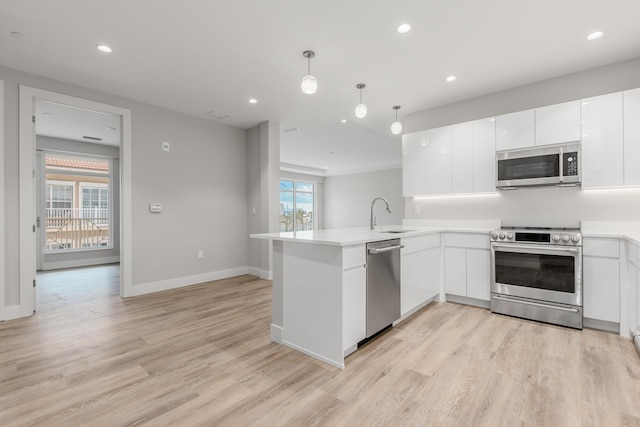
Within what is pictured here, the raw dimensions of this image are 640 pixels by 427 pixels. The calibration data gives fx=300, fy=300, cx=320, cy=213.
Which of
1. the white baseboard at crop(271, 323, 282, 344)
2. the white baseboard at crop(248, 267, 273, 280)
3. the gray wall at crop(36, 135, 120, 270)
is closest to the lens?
the white baseboard at crop(271, 323, 282, 344)

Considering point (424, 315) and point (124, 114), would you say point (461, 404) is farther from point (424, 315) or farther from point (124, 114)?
point (124, 114)

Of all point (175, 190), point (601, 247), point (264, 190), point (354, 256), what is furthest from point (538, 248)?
point (175, 190)

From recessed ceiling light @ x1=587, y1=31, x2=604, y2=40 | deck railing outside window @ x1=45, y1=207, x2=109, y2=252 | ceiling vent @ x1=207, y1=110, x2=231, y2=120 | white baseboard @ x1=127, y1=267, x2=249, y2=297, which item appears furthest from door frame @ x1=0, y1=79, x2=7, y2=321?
recessed ceiling light @ x1=587, y1=31, x2=604, y2=40

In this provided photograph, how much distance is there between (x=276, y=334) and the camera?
253cm

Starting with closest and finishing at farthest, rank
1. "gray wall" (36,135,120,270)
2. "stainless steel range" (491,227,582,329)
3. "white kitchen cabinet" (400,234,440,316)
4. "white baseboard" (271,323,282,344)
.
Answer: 1. "white baseboard" (271,323,282,344)
2. "stainless steel range" (491,227,582,329)
3. "white kitchen cabinet" (400,234,440,316)
4. "gray wall" (36,135,120,270)

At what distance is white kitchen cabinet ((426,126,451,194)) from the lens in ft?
12.8

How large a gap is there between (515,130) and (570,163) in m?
0.64

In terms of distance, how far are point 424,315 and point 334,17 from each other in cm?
292

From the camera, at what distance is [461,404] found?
1.71 meters

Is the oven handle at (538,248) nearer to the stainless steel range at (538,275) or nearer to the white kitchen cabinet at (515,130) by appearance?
the stainless steel range at (538,275)

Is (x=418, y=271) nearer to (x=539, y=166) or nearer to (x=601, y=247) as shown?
→ (x=601, y=247)

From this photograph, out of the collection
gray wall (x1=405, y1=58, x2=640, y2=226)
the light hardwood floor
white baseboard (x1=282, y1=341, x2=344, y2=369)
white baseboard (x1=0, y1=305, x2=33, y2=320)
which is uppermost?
gray wall (x1=405, y1=58, x2=640, y2=226)

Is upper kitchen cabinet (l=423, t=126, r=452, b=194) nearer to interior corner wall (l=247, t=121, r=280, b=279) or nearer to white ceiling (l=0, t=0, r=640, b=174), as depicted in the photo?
white ceiling (l=0, t=0, r=640, b=174)

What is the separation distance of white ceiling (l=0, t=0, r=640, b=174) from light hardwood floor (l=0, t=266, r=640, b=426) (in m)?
2.59
